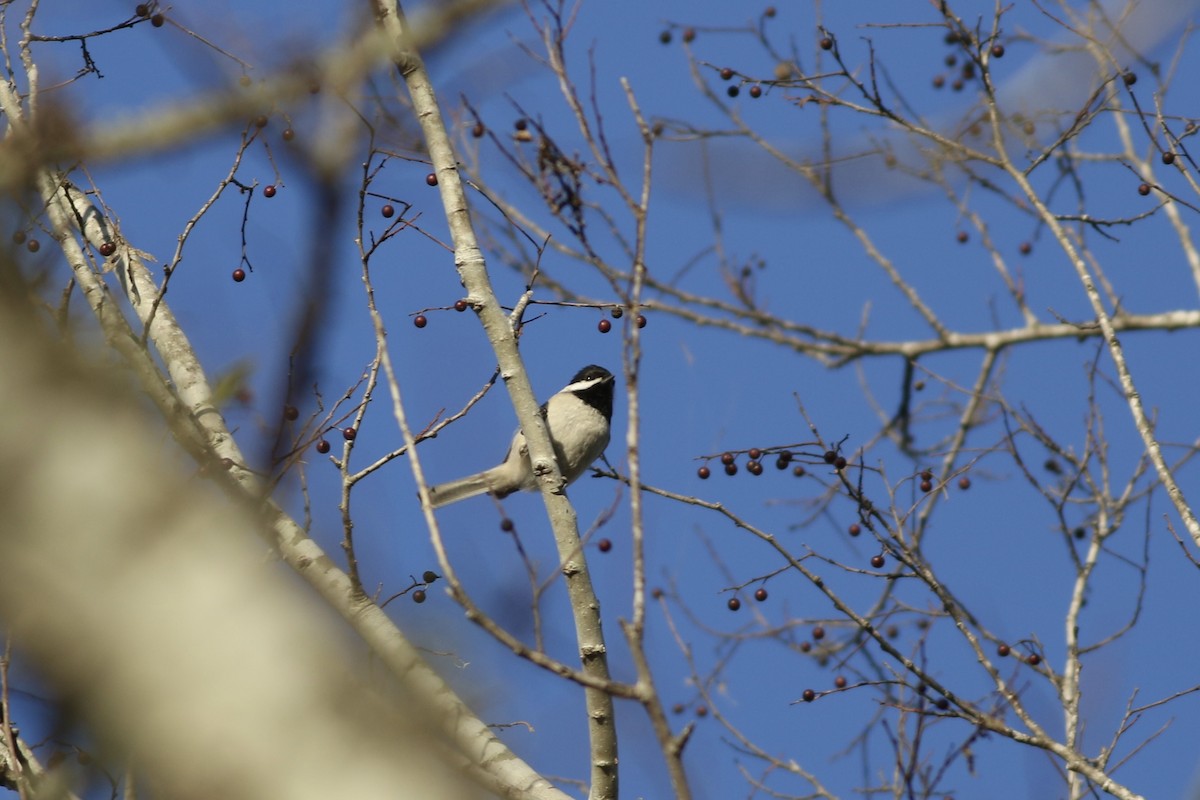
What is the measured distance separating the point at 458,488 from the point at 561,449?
0.67 meters

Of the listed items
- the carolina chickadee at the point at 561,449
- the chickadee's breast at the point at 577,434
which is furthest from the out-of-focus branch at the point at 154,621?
the chickadee's breast at the point at 577,434

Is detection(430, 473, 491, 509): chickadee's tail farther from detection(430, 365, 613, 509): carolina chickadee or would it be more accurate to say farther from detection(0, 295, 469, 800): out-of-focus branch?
detection(0, 295, 469, 800): out-of-focus branch

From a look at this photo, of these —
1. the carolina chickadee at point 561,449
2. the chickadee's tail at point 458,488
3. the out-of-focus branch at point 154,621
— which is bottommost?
the out-of-focus branch at point 154,621

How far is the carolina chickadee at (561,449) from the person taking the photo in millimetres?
6812

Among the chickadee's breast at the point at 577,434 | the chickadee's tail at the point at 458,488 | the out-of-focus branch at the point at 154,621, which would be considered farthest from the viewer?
the chickadee's breast at the point at 577,434

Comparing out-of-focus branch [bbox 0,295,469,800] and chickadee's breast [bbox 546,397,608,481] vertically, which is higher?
chickadee's breast [bbox 546,397,608,481]

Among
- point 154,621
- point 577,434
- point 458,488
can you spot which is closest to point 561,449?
point 577,434

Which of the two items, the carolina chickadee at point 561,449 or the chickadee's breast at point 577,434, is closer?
the carolina chickadee at point 561,449

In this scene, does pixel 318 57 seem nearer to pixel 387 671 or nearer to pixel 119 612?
pixel 119 612

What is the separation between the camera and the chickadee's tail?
6.77 metres

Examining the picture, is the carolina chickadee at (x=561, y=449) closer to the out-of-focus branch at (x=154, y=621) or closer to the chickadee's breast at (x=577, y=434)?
the chickadee's breast at (x=577, y=434)

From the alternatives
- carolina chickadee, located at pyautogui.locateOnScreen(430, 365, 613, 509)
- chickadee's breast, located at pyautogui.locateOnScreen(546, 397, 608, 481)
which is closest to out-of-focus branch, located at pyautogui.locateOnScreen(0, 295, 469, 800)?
carolina chickadee, located at pyautogui.locateOnScreen(430, 365, 613, 509)

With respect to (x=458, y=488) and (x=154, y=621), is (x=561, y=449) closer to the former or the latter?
(x=458, y=488)

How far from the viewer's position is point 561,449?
7133mm
